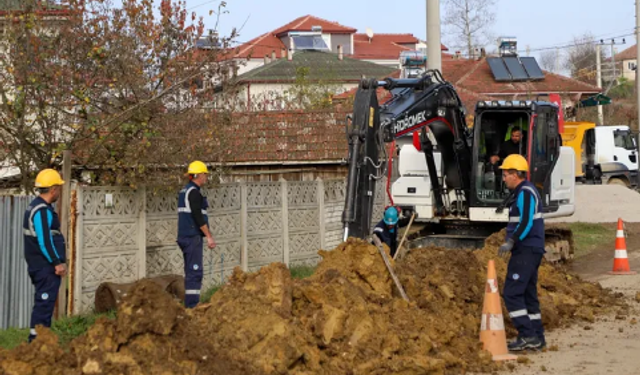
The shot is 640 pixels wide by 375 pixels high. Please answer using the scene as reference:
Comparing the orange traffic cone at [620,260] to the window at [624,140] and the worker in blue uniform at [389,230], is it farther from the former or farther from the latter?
the window at [624,140]

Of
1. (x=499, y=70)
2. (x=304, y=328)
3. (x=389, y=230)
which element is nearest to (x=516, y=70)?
(x=499, y=70)

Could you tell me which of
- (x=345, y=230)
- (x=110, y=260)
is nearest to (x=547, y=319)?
(x=345, y=230)

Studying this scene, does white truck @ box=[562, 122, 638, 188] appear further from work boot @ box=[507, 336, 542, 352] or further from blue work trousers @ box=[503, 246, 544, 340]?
work boot @ box=[507, 336, 542, 352]

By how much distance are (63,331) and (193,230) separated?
6.84 feet

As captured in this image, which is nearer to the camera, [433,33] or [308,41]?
[433,33]

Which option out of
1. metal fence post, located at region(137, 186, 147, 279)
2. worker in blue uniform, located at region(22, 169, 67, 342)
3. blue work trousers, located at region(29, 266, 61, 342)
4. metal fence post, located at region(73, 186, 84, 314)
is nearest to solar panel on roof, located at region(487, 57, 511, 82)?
metal fence post, located at region(137, 186, 147, 279)

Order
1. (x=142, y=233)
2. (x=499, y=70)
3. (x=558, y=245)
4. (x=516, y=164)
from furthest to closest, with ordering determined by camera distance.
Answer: (x=499, y=70) < (x=558, y=245) < (x=142, y=233) < (x=516, y=164)

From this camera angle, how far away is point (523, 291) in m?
10.1

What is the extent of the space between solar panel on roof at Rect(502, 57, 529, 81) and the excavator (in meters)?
30.9

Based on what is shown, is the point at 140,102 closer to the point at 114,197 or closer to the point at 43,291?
the point at 114,197

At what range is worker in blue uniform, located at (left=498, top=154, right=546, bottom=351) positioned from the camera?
1008 cm

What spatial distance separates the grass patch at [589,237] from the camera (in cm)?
2202

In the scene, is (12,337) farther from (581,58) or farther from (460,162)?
(581,58)

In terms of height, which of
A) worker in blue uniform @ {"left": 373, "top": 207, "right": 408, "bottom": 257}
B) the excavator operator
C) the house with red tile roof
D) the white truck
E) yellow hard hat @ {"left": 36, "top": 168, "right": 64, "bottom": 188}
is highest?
the house with red tile roof
